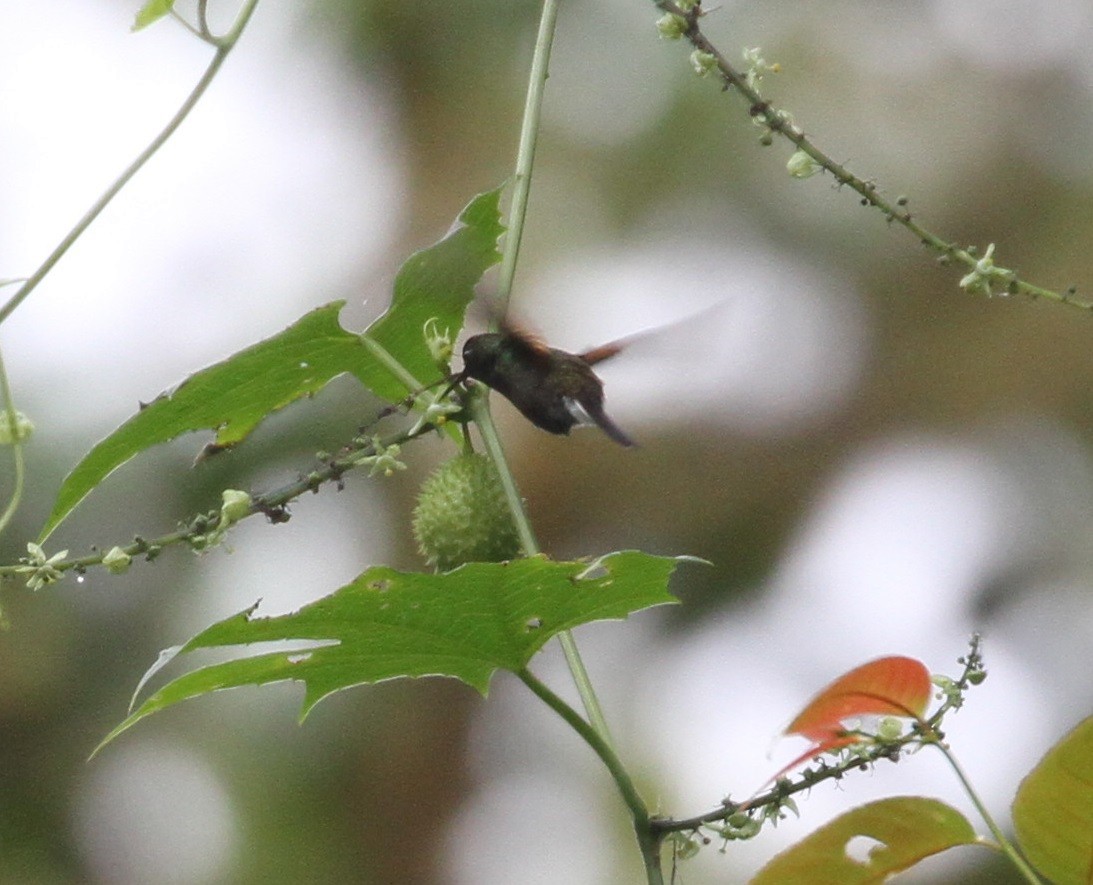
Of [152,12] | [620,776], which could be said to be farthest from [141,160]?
[620,776]

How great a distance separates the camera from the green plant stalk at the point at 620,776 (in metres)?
0.59

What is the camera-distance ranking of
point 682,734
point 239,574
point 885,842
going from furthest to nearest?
point 682,734 < point 239,574 < point 885,842

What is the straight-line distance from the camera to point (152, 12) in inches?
28.5

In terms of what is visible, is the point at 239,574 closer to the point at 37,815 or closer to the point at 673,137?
the point at 37,815

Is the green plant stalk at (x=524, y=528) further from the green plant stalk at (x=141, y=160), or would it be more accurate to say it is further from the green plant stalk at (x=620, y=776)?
the green plant stalk at (x=141, y=160)

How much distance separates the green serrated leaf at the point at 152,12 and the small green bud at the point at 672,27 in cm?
27

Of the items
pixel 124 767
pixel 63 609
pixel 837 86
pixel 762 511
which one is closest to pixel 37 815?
pixel 124 767

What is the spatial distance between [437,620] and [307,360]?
0.24 meters

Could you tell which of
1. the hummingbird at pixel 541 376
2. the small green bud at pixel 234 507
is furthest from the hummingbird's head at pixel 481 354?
the small green bud at pixel 234 507

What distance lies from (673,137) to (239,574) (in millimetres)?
1007

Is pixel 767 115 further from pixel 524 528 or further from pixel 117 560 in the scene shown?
pixel 117 560

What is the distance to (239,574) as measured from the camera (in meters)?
1.79

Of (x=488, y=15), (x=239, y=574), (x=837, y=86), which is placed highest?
(x=488, y=15)

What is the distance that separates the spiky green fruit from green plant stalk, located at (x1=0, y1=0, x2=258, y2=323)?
24 centimetres
